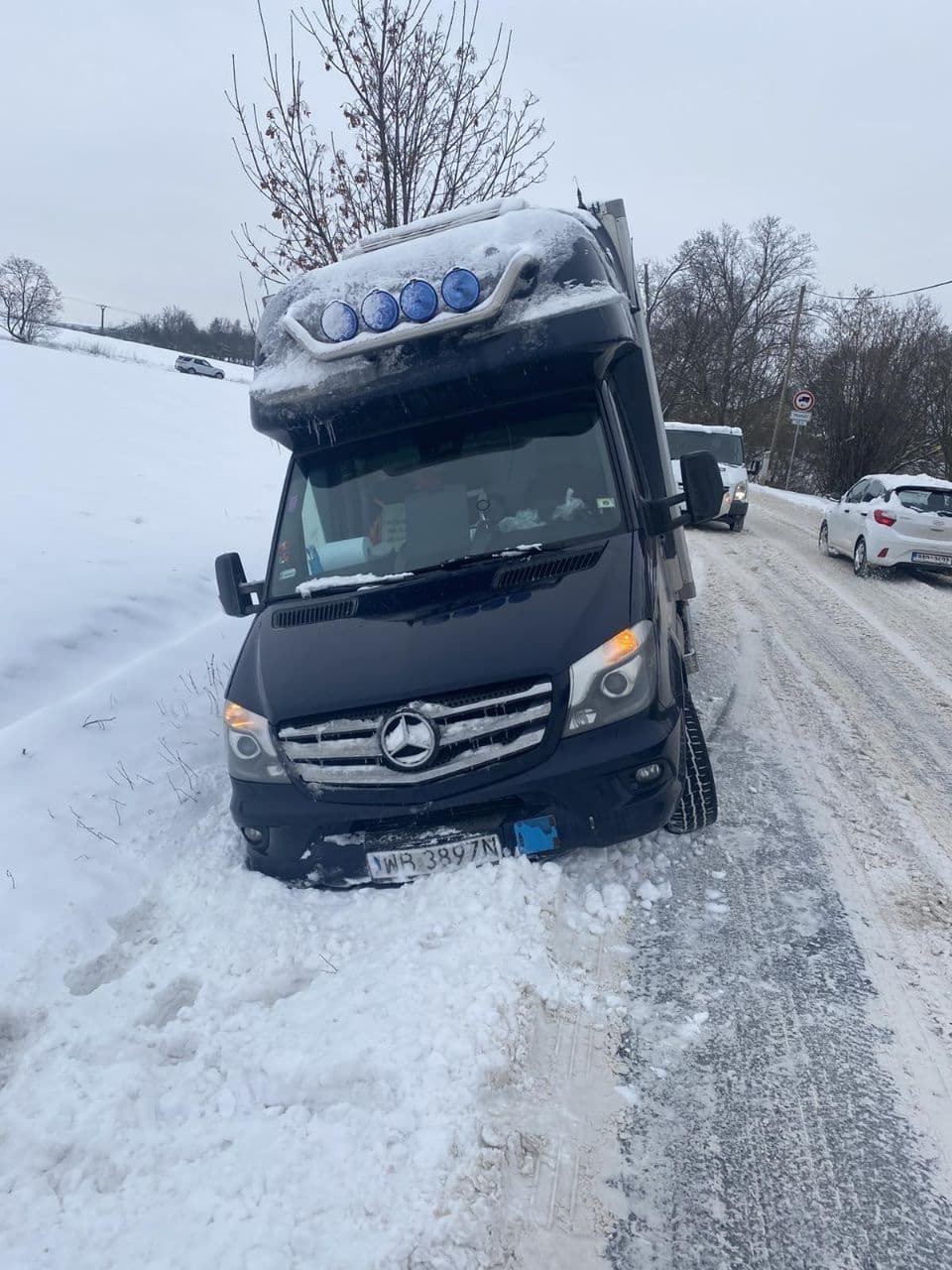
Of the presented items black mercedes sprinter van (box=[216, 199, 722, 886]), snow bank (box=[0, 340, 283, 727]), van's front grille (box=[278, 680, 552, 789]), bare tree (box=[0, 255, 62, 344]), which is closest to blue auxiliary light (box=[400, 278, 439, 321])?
black mercedes sprinter van (box=[216, 199, 722, 886])

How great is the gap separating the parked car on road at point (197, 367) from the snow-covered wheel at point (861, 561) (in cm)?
3775

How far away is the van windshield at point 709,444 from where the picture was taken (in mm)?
16688

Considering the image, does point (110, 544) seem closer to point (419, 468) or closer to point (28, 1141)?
point (419, 468)

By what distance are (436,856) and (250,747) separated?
0.96 metres

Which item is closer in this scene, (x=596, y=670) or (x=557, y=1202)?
(x=557, y=1202)

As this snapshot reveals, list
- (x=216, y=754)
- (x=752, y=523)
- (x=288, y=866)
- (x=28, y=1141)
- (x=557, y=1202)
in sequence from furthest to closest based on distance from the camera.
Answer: (x=752, y=523) → (x=216, y=754) → (x=288, y=866) → (x=28, y=1141) → (x=557, y=1202)

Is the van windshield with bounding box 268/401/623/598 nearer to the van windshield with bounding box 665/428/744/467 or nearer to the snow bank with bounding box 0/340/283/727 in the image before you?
the snow bank with bounding box 0/340/283/727

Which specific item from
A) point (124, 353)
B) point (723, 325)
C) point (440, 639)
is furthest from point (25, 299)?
point (440, 639)

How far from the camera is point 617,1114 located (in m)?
2.70

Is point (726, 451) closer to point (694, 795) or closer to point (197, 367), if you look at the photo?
point (694, 795)

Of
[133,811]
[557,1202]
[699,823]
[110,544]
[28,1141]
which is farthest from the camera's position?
[110,544]

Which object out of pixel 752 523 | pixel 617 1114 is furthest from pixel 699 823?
pixel 752 523

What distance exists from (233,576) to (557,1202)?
3.49 meters

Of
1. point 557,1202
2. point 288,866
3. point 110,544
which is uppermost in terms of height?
point 110,544
